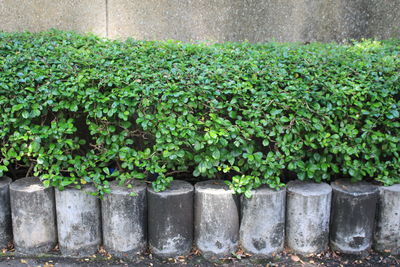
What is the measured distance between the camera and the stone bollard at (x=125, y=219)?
281 centimetres

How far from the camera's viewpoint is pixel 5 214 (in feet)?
9.68

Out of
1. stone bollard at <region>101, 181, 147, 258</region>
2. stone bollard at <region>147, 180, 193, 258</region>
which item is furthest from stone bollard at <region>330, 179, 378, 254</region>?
stone bollard at <region>101, 181, 147, 258</region>

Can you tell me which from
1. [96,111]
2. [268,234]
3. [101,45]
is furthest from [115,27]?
[268,234]

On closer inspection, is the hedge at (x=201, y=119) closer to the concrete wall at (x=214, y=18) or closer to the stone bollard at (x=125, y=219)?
the stone bollard at (x=125, y=219)

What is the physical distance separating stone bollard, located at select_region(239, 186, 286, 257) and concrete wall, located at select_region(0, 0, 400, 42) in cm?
296

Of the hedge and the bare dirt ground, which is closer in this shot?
the hedge

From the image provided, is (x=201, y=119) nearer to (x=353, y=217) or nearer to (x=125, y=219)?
(x=125, y=219)

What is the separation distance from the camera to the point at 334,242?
2936mm

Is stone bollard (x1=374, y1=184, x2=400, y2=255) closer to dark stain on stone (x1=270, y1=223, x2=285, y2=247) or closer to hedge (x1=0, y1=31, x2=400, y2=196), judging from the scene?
hedge (x1=0, y1=31, x2=400, y2=196)

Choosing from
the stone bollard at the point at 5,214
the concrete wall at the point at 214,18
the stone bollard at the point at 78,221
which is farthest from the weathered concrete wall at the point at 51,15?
the stone bollard at the point at 78,221

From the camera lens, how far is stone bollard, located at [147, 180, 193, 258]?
9.20ft

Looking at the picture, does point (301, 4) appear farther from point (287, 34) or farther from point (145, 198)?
point (145, 198)

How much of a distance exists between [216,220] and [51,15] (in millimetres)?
3656

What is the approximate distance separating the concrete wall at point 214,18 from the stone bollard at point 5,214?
2740 millimetres
